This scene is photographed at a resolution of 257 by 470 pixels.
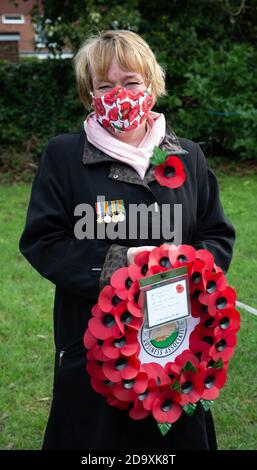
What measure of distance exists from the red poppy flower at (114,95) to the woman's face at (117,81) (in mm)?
22

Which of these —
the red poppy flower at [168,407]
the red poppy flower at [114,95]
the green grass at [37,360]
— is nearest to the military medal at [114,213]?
the red poppy flower at [114,95]

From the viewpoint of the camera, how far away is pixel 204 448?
2363 millimetres

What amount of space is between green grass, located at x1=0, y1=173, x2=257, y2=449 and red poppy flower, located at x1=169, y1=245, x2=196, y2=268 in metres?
1.87

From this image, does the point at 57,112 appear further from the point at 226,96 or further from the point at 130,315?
the point at 130,315

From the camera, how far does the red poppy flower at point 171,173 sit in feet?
7.35

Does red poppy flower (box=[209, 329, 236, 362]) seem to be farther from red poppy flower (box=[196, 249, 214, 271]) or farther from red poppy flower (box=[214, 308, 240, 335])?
red poppy flower (box=[196, 249, 214, 271])

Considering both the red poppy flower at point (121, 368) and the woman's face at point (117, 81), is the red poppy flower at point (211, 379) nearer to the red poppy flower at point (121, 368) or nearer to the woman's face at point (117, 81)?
the red poppy flower at point (121, 368)

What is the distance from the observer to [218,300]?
212 centimetres

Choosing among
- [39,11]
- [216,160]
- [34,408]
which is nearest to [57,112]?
[39,11]

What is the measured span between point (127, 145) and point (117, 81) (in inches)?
9.1

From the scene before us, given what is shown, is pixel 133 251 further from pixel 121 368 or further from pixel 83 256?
pixel 121 368

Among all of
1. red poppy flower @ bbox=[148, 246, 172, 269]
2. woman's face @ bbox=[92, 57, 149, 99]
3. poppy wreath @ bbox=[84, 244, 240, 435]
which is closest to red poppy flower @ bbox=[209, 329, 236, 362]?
poppy wreath @ bbox=[84, 244, 240, 435]

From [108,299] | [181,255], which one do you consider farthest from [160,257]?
[108,299]

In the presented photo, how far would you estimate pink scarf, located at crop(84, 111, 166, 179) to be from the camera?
2250mm
